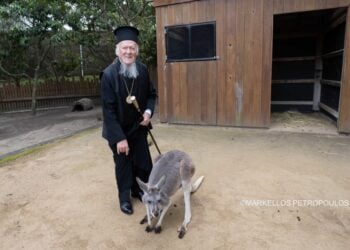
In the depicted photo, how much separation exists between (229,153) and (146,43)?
15.9 ft

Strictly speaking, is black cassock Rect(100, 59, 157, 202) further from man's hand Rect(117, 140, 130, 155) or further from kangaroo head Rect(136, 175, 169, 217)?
kangaroo head Rect(136, 175, 169, 217)

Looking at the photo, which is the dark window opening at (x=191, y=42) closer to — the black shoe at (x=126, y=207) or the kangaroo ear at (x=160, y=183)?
the black shoe at (x=126, y=207)

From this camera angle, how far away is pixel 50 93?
32.6ft

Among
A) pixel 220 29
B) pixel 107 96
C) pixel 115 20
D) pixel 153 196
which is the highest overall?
pixel 115 20

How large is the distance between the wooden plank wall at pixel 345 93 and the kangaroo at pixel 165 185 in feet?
11.9

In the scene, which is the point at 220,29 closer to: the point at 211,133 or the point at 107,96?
the point at 211,133

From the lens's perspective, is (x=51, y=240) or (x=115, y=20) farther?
(x=115, y=20)

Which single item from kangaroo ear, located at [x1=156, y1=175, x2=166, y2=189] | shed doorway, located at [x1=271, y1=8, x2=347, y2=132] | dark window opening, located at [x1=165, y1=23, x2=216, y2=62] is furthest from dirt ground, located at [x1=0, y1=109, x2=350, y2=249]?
shed doorway, located at [x1=271, y1=8, x2=347, y2=132]

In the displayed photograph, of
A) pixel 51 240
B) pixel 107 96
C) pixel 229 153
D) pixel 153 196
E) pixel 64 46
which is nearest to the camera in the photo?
pixel 153 196

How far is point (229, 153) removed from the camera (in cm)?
429

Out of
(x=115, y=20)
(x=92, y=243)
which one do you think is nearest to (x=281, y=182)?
(x=92, y=243)

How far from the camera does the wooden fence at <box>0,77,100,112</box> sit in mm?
9203

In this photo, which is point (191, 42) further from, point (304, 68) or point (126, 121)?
point (126, 121)

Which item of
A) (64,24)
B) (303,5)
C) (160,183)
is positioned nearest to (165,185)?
(160,183)
